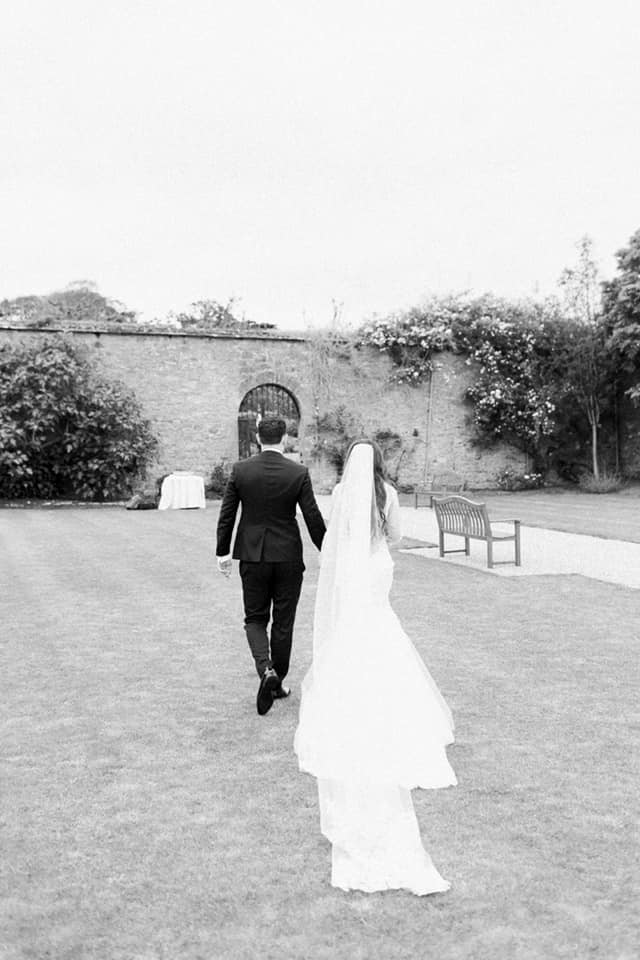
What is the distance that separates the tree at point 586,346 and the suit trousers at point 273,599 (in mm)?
20218

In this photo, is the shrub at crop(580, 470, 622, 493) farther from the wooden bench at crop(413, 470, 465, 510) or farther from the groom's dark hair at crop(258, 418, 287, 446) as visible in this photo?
the groom's dark hair at crop(258, 418, 287, 446)

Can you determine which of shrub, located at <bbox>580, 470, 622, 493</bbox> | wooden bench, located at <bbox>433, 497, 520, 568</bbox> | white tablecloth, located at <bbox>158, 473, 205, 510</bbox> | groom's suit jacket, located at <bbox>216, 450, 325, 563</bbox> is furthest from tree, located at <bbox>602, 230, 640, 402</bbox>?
groom's suit jacket, located at <bbox>216, 450, 325, 563</bbox>

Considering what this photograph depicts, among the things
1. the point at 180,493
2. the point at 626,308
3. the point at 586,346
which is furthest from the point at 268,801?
the point at 586,346

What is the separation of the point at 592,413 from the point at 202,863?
75.4 feet

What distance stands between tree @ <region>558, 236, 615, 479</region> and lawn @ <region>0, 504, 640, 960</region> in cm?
1763

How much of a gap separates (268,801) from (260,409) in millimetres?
19825

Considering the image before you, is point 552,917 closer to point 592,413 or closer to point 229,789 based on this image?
point 229,789

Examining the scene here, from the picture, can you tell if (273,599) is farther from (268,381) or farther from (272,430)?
(268,381)

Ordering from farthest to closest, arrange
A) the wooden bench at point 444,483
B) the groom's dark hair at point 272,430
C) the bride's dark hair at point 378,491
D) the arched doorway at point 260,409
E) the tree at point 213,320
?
the wooden bench at point 444,483
the tree at point 213,320
the arched doorway at point 260,409
the groom's dark hair at point 272,430
the bride's dark hair at point 378,491

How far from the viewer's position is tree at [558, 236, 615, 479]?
78.1 feet

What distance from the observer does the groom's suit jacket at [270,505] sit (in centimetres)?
491

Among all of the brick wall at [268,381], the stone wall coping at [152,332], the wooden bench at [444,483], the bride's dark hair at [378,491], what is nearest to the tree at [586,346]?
the brick wall at [268,381]

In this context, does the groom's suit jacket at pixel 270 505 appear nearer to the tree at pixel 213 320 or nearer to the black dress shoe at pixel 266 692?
the black dress shoe at pixel 266 692

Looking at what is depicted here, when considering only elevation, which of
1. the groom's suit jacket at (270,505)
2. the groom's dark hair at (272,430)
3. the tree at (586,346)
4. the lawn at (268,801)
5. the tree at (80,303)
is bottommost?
the lawn at (268,801)
